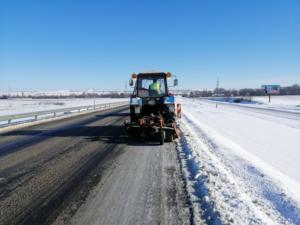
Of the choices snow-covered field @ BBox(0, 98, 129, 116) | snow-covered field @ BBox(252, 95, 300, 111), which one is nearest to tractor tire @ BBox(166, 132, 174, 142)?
snow-covered field @ BBox(0, 98, 129, 116)

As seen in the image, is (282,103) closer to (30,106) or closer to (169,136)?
(30,106)

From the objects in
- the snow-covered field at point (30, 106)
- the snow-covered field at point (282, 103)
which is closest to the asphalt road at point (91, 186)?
the snow-covered field at point (30, 106)

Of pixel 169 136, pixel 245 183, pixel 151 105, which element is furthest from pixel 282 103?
pixel 245 183

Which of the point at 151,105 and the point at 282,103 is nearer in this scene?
the point at 151,105

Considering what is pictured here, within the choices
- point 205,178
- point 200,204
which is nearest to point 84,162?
point 205,178

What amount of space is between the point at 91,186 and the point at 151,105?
654 centimetres

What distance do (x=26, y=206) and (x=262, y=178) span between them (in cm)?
464

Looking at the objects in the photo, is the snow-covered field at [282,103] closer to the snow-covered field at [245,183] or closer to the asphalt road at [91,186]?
the snow-covered field at [245,183]

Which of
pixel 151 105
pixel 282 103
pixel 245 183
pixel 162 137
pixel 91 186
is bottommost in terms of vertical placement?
pixel 282 103

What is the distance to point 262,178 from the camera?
18.6 feet

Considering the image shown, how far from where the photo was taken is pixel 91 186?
5.16 m

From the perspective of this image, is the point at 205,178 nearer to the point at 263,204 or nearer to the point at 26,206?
the point at 263,204

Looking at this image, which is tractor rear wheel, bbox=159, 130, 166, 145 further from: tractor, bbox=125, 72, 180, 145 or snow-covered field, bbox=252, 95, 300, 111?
snow-covered field, bbox=252, 95, 300, 111

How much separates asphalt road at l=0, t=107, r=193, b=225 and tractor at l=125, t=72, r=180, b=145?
139cm
